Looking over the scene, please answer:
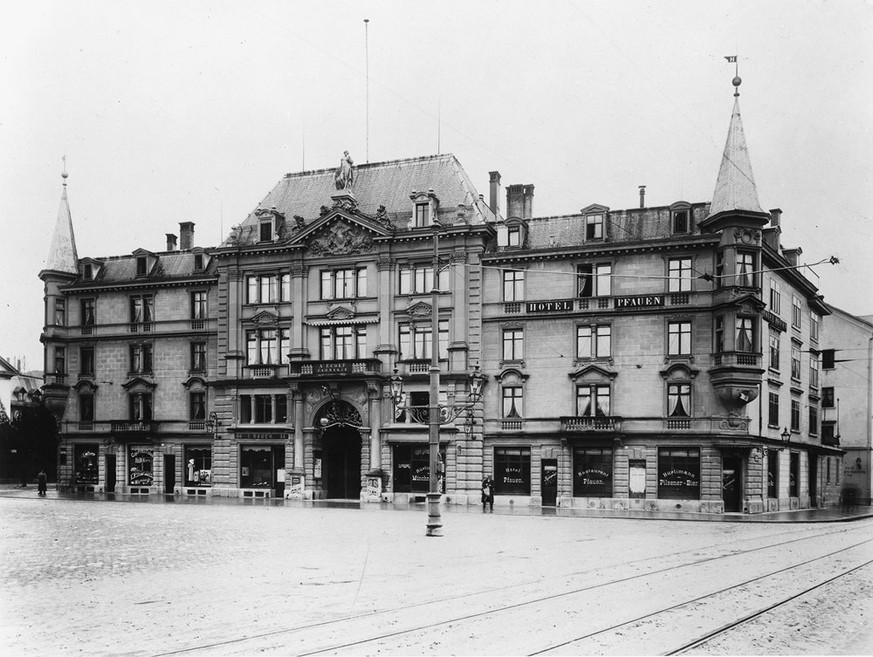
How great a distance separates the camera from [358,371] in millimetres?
48281

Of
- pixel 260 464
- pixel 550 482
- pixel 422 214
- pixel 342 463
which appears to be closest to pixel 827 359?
pixel 550 482

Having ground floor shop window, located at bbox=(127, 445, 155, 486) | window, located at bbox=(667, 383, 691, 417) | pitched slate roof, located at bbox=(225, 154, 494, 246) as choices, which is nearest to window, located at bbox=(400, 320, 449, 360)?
pitched slate roof, located at bbox=(225, 154, 494, 246)

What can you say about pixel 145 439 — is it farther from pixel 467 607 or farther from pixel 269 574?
pixel 467 607

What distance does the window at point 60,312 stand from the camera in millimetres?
57969

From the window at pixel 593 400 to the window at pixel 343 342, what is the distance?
485 inches

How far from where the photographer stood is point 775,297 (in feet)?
154

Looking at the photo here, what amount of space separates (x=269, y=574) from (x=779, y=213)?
4161cm

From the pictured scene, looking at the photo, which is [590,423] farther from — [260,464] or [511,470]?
[260,464]

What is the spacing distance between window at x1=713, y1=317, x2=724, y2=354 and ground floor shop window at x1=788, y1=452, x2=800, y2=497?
10520 millimetres

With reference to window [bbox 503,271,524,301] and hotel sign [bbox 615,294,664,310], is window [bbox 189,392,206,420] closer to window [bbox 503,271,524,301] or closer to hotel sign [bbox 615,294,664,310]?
window [bbox 503,271,524,301]

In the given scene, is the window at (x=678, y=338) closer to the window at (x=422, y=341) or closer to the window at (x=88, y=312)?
the window at (x=422, y=341)

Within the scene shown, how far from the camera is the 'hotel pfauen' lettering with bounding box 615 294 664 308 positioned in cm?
4444

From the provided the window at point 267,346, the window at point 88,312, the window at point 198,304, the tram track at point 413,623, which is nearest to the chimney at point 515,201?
the window at point 267,346

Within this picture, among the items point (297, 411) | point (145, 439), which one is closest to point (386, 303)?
point (297, 411)
